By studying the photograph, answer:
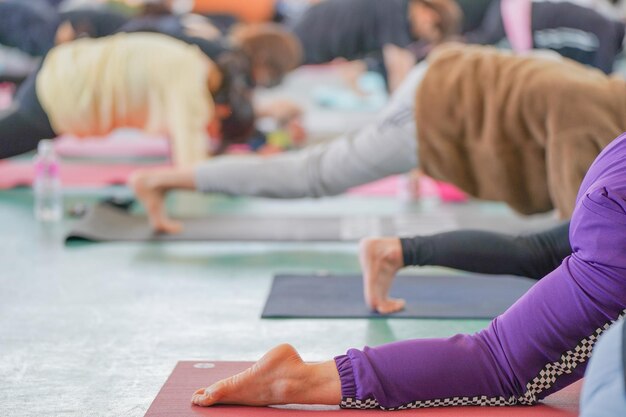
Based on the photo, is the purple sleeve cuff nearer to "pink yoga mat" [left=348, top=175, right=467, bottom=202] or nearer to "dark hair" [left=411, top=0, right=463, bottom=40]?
"pink yoga mat" [left=348, top=175, right=467, bottom=202]

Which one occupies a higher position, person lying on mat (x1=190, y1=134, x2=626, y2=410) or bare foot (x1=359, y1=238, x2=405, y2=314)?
person lying on mat (x1=190, y1=134, x2=626, y2=410)

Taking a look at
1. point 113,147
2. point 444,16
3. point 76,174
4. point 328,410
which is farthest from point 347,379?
point 113,147

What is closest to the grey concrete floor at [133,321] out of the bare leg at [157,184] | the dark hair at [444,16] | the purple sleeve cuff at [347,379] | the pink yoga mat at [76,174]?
the bare leg at [157,184]

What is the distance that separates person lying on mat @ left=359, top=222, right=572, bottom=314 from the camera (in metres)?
2.26

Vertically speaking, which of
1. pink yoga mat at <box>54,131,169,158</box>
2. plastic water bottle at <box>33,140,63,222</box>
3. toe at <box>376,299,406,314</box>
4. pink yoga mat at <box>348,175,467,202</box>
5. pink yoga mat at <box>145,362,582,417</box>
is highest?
pink yoga mat at <box>145,362,582,417</box>

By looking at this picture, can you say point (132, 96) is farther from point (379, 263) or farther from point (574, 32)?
point (574, 32)

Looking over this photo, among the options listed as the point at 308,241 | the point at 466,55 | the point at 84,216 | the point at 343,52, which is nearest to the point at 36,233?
the point at 84,216

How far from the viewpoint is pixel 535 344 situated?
1.68 m

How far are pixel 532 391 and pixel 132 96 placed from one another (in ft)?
8.42

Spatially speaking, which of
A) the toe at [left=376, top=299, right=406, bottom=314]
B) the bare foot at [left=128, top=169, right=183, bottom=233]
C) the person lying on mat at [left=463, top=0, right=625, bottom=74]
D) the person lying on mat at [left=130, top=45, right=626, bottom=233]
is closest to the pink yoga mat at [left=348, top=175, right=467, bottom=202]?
the bare foot at [left=128, top=169, right=183, bottom=233]

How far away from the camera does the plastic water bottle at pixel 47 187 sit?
405 centimetres

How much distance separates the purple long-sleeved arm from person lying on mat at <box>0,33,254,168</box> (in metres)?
2.20

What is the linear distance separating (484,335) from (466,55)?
1.24m

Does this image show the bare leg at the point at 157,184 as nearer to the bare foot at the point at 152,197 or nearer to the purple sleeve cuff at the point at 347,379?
the bare foot at the point at 152,197
